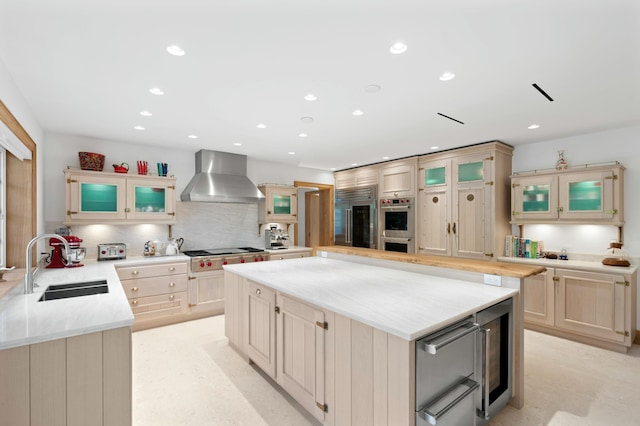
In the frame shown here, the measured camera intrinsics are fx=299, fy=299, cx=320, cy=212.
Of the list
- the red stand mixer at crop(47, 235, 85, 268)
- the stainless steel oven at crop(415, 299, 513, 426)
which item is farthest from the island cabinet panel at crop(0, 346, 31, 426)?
the red stand mixer at crop(47, 235, 85, 268)

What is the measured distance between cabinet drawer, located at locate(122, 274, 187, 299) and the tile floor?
58cm

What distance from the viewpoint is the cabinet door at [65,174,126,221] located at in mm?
3576

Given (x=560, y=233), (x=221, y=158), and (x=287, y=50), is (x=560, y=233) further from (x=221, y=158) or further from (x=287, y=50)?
(x=221, y=158)

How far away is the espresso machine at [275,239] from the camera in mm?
5223

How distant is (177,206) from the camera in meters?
4.54

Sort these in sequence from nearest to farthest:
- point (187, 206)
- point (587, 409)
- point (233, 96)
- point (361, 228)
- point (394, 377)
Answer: point (394, 377) → point (587, 409) → point (233, 96) → point (187, 206) → point (361, 228)

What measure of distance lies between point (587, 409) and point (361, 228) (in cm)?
391

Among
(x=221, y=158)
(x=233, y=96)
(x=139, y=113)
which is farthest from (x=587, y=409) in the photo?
(x=221, y=158)

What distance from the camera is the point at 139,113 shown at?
2.98 meters

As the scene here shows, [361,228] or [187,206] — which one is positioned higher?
[187,206]

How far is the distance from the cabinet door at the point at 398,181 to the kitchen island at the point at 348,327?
8.20 ft

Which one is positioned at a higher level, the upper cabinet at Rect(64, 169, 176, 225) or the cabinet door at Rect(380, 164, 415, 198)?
the cabinet door at Rect(380, 164, 415, 198)

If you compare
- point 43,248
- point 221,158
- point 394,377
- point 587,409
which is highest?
point 221,158

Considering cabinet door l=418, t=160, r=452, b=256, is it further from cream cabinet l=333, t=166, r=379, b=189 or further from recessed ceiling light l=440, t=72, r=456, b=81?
recessed ceiling light l=440, t=72, r=456, b=81
